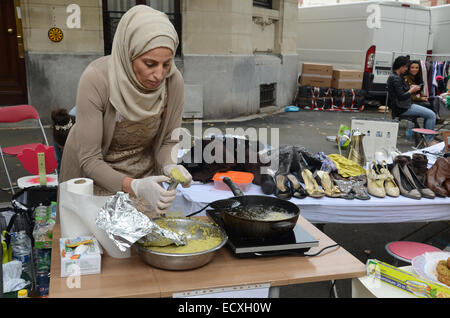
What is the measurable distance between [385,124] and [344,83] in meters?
7.53

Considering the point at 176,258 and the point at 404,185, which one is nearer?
the point at 176,258

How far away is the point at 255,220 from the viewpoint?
Result: 162 cm

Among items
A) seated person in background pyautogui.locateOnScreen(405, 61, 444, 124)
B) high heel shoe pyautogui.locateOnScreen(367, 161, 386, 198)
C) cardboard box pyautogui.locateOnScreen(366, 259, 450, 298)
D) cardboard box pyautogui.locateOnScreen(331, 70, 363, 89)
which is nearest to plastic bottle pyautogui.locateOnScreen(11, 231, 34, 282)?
cardboard box pyautogui.locateOnScreen(366, 259, 450, 298)

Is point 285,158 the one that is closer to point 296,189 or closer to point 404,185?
point 296,189

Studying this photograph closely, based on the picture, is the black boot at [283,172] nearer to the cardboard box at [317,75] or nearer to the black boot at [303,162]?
the black boot at [303,162]

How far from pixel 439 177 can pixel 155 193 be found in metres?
2.36

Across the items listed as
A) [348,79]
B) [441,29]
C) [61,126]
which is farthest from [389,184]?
[441,29]

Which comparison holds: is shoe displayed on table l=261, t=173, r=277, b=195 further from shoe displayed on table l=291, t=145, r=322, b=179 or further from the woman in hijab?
the woman in hijab

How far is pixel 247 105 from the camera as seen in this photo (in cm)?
959

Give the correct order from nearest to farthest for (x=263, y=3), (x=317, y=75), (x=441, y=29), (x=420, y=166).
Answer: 1. (x=420, y=166)
2. (x=263, y=3)
3. (x=441, y=29)
4. (x=317, y=75)

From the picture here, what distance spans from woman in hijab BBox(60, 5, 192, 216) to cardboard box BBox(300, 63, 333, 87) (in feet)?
31.6

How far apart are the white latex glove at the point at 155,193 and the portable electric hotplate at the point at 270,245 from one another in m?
0.29

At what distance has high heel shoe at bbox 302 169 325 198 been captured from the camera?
9.66 feet

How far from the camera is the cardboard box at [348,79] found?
428 inches
